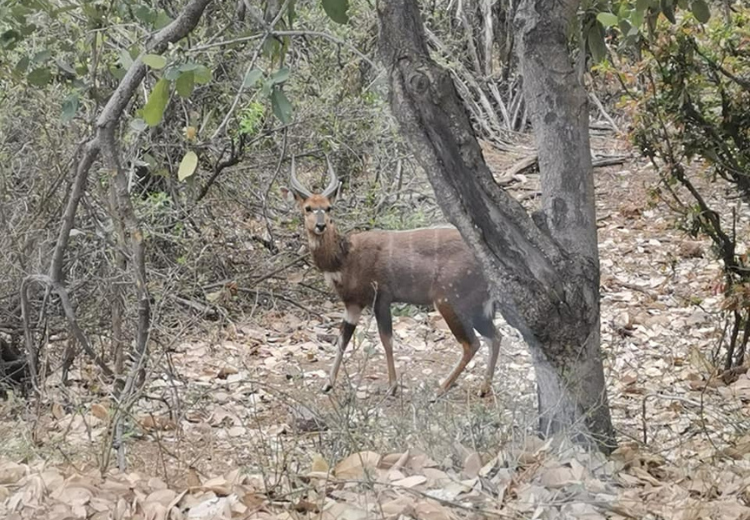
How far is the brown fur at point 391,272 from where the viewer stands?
21.6 ft

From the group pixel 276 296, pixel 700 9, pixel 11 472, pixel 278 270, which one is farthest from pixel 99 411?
pixel 278 270

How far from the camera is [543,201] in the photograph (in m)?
4.05

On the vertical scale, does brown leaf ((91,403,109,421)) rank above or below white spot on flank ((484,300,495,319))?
below

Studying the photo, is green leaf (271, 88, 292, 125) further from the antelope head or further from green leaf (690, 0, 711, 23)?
the antelope head

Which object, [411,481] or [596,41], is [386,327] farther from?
[411,481]

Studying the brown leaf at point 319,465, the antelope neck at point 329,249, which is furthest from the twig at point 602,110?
the brown leaf at point 319,465

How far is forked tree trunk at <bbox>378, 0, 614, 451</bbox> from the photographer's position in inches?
152

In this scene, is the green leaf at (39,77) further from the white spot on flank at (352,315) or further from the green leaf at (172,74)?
the white spot on flank at (352,315)

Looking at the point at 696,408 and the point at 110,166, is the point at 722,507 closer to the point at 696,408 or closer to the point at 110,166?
the point at 696,408

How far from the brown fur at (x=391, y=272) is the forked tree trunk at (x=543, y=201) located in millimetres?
2300

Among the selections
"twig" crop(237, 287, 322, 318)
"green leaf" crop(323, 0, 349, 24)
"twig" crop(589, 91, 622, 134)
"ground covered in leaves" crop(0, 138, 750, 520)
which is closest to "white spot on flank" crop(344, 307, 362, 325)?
"ground covered in leaves" crop(0, 138, 750, 520)

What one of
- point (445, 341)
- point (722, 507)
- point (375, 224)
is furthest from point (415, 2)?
point (375, 224)

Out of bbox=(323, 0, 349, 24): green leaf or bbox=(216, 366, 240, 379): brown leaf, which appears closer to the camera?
bbox=(323, 0, 349, 24): green leaf

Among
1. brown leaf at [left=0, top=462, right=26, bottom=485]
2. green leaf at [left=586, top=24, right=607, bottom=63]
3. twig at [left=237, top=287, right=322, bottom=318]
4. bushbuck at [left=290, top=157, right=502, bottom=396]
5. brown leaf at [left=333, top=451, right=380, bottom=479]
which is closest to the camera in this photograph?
brown leaf at [left=333, top=451, right=380, bottom=479]
